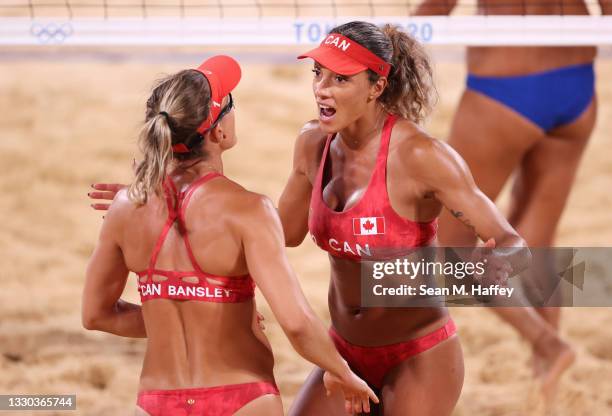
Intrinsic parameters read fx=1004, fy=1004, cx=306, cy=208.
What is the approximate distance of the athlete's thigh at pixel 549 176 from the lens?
505cm

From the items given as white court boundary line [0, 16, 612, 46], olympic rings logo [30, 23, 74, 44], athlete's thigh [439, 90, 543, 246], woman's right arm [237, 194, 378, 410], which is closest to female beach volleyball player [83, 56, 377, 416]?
woman's right arm [237, 194, 378, 410]

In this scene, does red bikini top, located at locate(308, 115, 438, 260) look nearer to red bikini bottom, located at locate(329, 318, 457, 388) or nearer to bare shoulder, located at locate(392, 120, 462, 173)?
bare shoulder, located at locate(392, 120, 462, 173)

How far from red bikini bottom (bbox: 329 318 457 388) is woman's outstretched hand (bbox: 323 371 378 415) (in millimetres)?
273

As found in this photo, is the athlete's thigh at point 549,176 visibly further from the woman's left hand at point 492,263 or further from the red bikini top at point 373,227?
the woman's left hand at point 492,263

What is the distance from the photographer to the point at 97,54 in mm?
8625

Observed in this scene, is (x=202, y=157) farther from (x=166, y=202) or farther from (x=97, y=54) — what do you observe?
(x=97, y=54)

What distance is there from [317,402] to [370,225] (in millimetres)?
658

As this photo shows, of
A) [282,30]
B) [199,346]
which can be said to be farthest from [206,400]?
[282,30]

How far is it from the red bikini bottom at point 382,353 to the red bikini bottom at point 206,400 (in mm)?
648

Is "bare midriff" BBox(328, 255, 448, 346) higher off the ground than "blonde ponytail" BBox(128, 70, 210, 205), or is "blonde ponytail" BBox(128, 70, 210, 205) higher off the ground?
"blonde ponytail" BBox(128, 70, 210, 205)

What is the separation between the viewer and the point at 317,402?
135 inches

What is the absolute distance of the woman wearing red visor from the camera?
321 cm

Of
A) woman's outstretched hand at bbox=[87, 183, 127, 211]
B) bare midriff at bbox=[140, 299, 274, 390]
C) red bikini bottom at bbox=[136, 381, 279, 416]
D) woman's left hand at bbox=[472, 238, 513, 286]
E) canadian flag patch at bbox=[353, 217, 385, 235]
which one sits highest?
woman's outstretched hand at bbox=[87, 183, 127, 211]

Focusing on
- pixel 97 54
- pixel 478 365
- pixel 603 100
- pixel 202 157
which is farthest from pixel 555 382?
pixel 97 54
